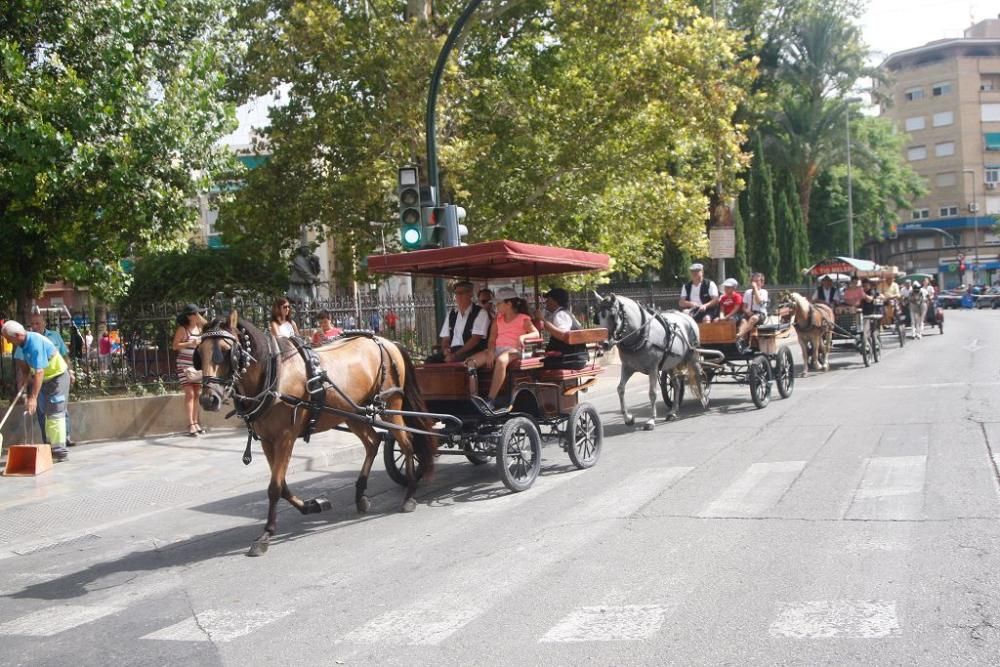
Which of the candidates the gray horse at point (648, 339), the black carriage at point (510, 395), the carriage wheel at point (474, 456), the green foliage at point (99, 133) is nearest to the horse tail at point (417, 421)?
the black carriage at point (510, 395)

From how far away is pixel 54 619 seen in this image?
5906 millimetres

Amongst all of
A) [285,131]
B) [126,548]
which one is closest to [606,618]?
[126,548]

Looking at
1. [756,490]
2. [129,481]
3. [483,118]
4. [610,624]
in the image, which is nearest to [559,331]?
[756,490]

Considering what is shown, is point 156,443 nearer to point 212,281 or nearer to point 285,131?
point 212,281

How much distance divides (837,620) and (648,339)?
7.61 metres

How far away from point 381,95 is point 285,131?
2.87 meters

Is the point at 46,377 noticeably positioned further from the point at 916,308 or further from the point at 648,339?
the point at 916,308

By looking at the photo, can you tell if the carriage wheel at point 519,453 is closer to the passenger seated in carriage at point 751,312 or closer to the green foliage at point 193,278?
the passenger seated in carriage at point 751,312

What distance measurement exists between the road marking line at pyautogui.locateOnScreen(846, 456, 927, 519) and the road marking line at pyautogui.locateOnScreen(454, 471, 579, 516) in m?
2.83

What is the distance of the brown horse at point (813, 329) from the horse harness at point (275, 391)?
11.7 m

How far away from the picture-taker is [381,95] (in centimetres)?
1783

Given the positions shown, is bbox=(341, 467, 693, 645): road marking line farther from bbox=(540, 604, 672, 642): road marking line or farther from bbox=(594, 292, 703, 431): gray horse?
bbox=(594, 292, 703, 431): gray horse

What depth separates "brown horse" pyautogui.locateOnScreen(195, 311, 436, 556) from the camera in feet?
23.1

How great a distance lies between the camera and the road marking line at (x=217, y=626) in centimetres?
532
